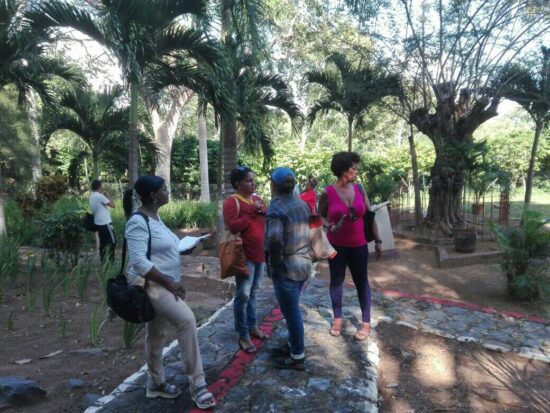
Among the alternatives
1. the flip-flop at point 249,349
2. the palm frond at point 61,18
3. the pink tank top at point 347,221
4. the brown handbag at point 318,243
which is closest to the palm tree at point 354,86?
the palm frond at point 61,18

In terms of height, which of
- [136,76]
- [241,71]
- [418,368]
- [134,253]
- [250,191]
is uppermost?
[241,71]

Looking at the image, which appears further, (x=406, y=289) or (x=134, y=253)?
(x=406, y=289)

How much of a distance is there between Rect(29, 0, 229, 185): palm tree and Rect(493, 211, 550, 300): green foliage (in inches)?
196

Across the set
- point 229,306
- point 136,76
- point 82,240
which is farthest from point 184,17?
point 229,306

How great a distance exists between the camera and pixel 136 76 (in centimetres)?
616

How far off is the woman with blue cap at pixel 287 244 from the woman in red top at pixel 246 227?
314mm

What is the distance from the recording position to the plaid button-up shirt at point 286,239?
3.16 m

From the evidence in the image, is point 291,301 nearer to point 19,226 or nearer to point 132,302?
point 132,302

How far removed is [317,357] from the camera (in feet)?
11.9

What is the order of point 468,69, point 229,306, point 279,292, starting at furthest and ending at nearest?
point 468,69 < point 229,306 < point 279,292

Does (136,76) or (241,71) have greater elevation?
(241,71)

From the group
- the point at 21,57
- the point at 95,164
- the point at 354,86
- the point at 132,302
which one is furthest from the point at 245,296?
the point at 354,86

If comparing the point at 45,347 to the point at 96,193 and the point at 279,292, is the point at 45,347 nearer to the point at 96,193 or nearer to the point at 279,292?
→ the point at 279,292

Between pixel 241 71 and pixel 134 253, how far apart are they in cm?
688
